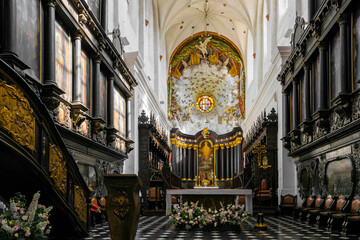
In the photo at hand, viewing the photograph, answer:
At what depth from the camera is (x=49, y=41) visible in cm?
899

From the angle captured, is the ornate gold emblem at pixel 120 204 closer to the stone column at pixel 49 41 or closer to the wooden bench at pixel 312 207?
the stone column at pixel 49 41

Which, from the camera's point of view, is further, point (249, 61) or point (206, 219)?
point (249, 61)

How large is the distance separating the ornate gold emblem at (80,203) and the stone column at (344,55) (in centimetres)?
595

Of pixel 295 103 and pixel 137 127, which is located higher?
pixel 295 103

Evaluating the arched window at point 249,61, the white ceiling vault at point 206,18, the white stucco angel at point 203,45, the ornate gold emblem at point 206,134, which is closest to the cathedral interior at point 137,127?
the white ceiling vault at point 206,18

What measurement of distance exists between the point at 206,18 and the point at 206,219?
79.3 feet

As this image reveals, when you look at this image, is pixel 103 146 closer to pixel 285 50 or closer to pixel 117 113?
pixel 117 113

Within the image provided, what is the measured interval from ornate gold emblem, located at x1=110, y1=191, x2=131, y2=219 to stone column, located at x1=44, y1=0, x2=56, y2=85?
140 inches

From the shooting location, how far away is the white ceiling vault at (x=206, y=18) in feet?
88.8

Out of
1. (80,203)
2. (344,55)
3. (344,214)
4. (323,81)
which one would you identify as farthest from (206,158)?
(80,203)

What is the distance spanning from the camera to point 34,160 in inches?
237

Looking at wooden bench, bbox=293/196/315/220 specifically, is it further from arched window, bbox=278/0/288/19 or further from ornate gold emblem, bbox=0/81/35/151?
arched window, bbox=278/0/288/19

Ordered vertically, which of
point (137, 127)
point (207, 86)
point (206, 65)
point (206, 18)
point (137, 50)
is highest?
point (206, 18)

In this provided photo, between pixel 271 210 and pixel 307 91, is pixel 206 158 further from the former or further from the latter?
pixel 307 91
